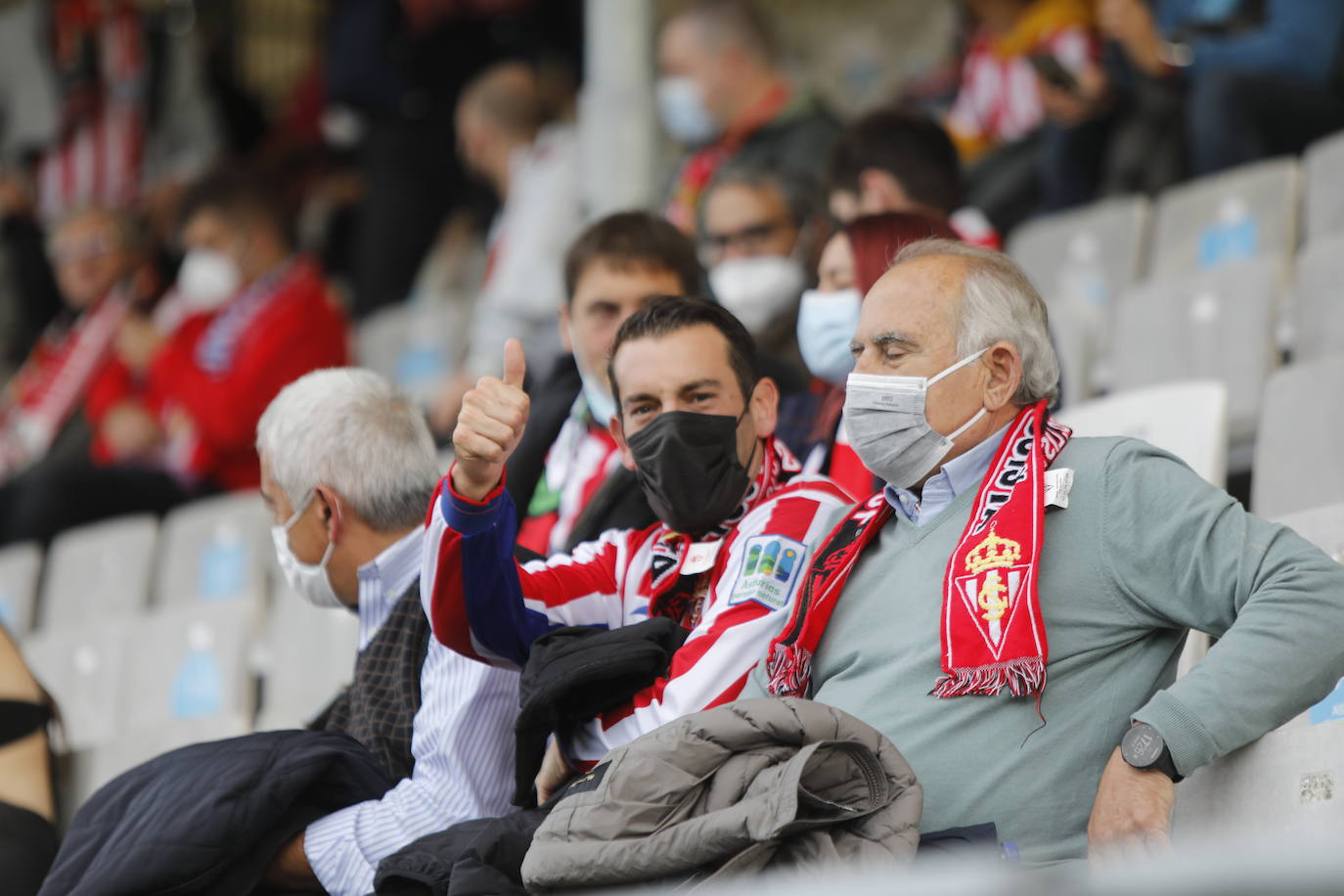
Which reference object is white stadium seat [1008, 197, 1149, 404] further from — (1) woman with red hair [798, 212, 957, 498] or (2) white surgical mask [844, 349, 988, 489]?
(2) white surgical mask [844, 349, 988, 489]

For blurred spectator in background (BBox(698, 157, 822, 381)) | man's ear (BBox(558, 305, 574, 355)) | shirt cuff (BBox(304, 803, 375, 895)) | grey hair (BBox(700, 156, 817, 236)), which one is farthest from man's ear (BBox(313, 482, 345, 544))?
grey hair (BBox(700, 156, 817, 236))

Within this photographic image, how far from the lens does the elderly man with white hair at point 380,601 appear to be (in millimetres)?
2375

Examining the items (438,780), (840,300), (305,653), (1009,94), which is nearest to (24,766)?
(438,780)

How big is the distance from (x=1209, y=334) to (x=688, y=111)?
184 cm

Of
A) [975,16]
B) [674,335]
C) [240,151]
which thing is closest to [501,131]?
[975,16]

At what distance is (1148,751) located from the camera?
178 centimetres

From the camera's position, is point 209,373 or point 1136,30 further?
point 209,373

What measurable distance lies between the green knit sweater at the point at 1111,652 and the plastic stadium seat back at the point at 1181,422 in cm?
91

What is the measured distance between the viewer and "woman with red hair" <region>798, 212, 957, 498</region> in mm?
2910

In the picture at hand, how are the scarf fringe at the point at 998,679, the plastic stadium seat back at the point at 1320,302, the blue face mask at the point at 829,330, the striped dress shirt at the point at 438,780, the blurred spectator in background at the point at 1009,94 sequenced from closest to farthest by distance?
the scarf fringe at the point at 998,679 → the striped dress shirt at the point at 438,780 → the blue face mask at the point at 829,330 → the plastic stadium seat back at the point at 1320,302 → the blurred spectator in background at the point at 1009,94

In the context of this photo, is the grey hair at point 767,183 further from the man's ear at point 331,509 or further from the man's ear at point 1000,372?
the man's ear at point 1000,372

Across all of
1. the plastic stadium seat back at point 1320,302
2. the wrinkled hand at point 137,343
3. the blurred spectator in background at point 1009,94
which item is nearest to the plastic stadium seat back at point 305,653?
the plastic stadium seat back at point 1320,302

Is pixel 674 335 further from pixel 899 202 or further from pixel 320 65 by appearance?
pixel 320 65

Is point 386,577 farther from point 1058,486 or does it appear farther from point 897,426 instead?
point 1058,486
